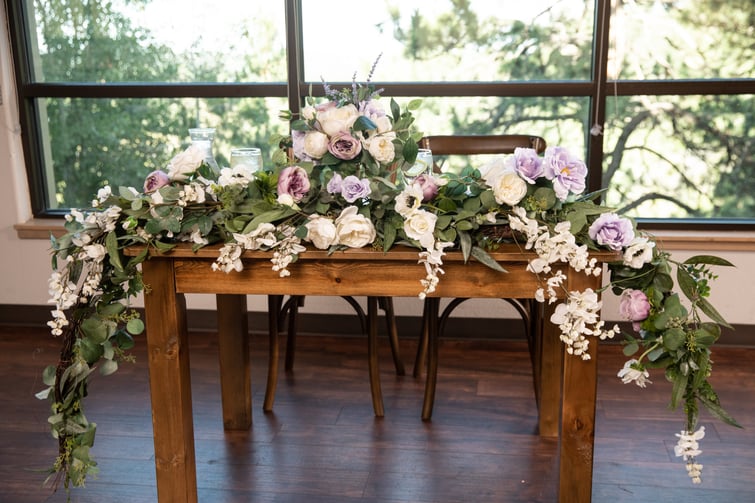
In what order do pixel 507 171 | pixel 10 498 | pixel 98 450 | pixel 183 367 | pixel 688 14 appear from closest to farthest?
pixel 507 171 < pixel 183 367 < pixel 10 498 < pixel 98 450 < pixel 688 14

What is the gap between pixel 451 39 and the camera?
345 centimetres

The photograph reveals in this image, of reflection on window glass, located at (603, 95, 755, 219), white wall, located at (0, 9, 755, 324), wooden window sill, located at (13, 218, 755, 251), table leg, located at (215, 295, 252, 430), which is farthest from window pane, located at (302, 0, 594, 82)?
table leg, located at (215, 295, 252, 430)

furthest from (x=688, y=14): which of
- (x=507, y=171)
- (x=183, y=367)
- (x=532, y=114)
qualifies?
(x=183, y=367)

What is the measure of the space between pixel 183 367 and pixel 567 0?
2283 mm

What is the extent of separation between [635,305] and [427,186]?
1.78 feet

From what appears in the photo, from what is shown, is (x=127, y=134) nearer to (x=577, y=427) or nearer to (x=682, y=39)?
(x=682, y=39)

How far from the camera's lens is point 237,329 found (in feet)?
8.56

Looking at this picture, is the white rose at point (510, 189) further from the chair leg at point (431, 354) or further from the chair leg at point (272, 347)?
the chair leg at point (272, 347)

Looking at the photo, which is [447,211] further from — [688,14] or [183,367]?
[688,14]

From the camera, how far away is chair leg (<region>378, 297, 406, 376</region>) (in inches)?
118

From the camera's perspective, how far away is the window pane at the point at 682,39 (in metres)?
3.32

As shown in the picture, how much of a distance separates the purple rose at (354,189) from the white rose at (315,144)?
95mm

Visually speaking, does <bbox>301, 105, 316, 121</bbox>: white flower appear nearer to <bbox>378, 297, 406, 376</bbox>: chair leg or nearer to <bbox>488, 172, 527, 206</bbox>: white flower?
<bbox>488, 172, 527, 206</bbox>: white flower

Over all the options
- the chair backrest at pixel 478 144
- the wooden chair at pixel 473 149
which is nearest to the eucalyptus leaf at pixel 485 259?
the wooden chair at pixel 473 149
